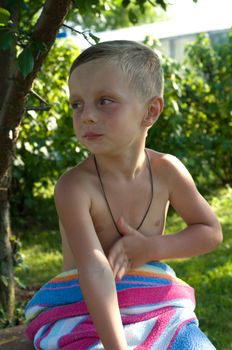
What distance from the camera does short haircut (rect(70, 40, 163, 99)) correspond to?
201cm

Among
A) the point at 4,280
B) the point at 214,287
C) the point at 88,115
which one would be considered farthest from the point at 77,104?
the point at 214,287

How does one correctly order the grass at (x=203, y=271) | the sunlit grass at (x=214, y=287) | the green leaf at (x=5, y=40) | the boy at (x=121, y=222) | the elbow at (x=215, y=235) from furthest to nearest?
1. the grass at (x=203, y=271)
2. the sunlit grass at (x=214, y=287)
3. the green leaf at (x=5, y=40)
4. the elbow at (x=215, y=235)
5. the boy at (x=121, y=222)

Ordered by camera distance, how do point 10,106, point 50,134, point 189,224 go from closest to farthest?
1. point 189,224
2. point 10,106
3. point 50,134

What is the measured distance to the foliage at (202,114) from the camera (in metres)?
6.88

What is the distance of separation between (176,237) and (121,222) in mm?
201

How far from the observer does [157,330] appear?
2021 millimetres

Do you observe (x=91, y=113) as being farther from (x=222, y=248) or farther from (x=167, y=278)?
(x=222, y=248)

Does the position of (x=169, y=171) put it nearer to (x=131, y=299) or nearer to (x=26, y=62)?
(x=131, y=299)

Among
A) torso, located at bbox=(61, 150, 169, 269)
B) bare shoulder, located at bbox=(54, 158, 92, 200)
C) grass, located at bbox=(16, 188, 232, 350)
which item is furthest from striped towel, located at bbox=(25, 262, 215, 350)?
grass, located at bbox=(16, 188, 232, 350)

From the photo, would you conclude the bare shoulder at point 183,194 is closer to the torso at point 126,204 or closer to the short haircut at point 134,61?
the torso at point 126,204

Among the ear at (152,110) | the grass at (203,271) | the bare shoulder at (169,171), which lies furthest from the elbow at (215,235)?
the grass at (203,271)

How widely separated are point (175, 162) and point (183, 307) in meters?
0.49

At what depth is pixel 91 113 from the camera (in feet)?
6.47

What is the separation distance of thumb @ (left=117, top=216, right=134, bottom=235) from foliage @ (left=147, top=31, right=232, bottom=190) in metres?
4.70
